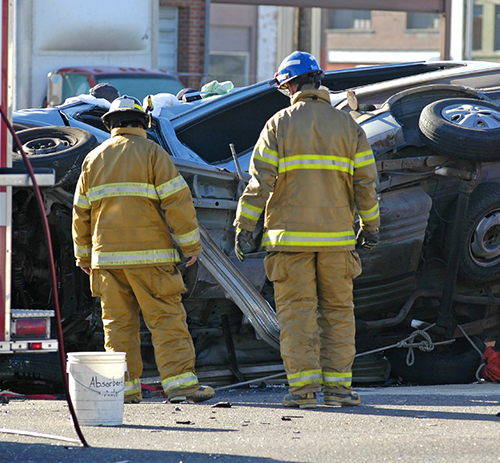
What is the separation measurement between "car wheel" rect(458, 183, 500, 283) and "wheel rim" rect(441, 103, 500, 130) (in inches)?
16.1

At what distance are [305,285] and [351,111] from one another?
71.5 inches

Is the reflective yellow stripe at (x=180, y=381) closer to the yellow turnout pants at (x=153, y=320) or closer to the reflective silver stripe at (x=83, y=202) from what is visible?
the yellow turnout pants at (x=153, y=320)

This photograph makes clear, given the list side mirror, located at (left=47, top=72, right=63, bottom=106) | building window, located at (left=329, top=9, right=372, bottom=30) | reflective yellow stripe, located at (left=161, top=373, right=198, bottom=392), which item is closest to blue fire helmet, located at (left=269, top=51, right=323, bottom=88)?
reflective yellow stripe, located at (left=161, top=373, right=198, bottom=392)

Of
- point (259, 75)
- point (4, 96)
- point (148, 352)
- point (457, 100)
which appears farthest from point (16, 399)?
point (259, 75)

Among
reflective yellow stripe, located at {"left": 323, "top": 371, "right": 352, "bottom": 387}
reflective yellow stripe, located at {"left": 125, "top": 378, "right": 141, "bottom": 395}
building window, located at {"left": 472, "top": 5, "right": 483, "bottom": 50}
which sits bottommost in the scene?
reflective yellow stripe, located at {"left": 125, "top": 378, "right": 141, "bottom": 395}

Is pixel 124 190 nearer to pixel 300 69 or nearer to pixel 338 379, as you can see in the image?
pixel 300 69

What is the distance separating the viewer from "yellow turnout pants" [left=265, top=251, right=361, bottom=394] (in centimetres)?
465

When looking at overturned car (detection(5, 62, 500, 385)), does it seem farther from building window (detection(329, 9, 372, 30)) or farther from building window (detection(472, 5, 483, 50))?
building window (detection(329, 9, 372, 30))

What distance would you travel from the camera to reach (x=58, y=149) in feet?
17.3

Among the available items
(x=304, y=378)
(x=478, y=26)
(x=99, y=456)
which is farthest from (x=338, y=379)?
(x=478, y=26)

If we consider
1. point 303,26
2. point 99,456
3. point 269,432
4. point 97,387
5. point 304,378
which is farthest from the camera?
point 303,26

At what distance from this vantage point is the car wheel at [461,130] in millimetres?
5504

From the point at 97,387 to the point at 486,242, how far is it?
109 inches

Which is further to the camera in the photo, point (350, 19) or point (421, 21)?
point (350, 19)
